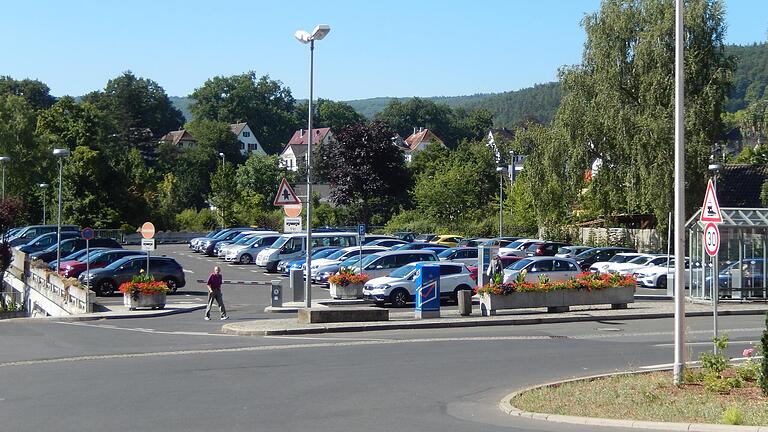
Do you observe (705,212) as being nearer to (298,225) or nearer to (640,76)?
(298,225)

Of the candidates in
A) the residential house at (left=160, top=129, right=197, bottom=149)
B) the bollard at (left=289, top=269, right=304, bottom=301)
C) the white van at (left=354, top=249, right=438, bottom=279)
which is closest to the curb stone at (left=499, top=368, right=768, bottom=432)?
the bollard at (left=289, top=269, right=304, bottom=301)

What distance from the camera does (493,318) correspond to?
28.1m

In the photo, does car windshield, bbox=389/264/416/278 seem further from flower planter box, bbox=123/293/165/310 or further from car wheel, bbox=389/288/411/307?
flower planter box, bbox=123/293/165/310

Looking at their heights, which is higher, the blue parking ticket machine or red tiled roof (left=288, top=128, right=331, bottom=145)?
red tiled roof (left=288, top=128, right=331, bottom=145)

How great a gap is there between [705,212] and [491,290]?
1224cm

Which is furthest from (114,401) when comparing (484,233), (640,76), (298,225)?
(484,233)

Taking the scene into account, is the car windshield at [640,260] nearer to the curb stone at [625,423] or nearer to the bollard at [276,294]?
the bollard at [276,294]

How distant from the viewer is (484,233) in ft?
240

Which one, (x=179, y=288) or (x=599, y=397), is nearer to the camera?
(x=599, y=397)

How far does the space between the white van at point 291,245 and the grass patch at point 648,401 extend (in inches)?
1402

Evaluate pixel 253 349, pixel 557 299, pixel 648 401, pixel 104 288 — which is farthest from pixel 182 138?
pixel 648 401

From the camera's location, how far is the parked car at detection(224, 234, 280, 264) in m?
55.9

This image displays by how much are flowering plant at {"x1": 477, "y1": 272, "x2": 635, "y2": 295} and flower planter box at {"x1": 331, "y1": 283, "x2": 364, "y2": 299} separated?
6.71 metres

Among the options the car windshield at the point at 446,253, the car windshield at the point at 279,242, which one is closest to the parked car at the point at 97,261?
the car windshield at the point at 279,242
